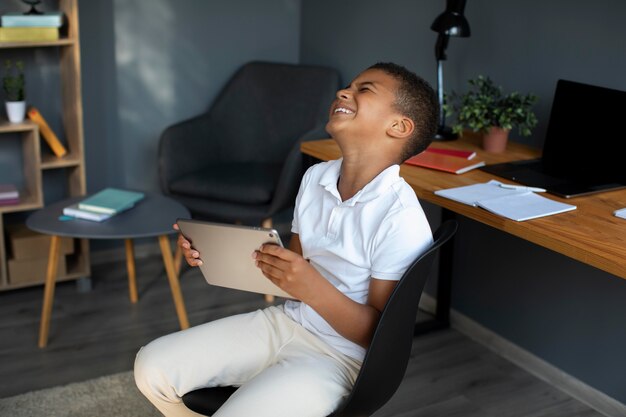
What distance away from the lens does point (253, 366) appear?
68.0 inches

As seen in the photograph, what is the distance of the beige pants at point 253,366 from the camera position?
1570mm

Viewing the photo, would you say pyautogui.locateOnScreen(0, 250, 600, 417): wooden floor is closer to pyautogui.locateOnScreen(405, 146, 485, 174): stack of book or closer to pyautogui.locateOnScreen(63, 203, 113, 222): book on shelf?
pyautogui.locateOnScreen(63, 203, 113, 222): book on shelf

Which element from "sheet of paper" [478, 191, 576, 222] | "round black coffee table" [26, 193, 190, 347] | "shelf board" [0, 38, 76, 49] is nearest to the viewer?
"sheet of paper" [478, 191, 576, 222]

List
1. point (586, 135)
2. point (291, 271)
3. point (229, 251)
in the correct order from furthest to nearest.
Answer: point (586, 135) < point (229, 251) < point (291, 271)

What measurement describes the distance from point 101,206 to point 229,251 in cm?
127

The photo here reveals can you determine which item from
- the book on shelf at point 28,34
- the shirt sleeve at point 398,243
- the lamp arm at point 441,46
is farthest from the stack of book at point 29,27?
the shirt sleeve at point 398,243

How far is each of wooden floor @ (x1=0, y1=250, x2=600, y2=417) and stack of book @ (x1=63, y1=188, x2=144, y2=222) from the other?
1.45 ft

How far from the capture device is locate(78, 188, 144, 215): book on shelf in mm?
2818

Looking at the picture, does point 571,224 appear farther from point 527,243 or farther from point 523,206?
point 527,243

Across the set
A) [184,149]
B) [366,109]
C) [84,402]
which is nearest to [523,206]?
[366,109]

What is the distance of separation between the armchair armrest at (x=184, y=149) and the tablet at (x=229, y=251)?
1666 mm

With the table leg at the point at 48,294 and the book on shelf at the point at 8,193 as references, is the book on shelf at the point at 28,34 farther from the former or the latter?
the table leg at the point at 48,294

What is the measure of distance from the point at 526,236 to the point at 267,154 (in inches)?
75.3

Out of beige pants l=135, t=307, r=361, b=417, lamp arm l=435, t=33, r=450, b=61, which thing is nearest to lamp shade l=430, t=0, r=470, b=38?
lamp arm l=435, t=33, r=450, b=61
